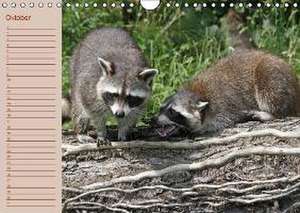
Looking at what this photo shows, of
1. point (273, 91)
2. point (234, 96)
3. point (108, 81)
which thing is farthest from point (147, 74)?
point (273, 91)

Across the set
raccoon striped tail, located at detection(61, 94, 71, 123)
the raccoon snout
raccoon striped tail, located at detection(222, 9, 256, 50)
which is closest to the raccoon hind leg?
raccoon striped tail, located at detection(222, 9, 256, 50)

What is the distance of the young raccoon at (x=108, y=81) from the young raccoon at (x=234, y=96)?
0.19 m

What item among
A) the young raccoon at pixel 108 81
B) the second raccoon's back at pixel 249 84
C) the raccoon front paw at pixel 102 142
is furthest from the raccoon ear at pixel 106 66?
the second raccoon's back at pixel 249 84

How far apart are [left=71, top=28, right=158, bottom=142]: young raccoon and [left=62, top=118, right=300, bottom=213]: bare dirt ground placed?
15 centimetres

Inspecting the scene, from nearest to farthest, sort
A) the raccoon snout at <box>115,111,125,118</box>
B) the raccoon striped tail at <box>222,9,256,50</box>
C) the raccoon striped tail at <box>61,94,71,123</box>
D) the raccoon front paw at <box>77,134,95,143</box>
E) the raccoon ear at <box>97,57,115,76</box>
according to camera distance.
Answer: the raccoon snout at <box>115,111,125,118</box>
the raccoon ear at <box>97,57,115,76</box>
the raccoon front paw at <box>77,134,95,143</box>
the raccoon striped tail at <box>61,94,71,123</box>
the raccoon striped tail at <box>222,9,256,50</box>

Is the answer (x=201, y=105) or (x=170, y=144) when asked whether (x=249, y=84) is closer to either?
(x=201, y=105)

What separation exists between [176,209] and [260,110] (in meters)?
0.68

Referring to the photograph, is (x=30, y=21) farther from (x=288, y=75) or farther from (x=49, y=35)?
(x=288, y=75)

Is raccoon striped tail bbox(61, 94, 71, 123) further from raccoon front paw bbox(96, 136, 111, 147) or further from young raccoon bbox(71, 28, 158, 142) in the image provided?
raccoon front paw bbox(96, 136, 111, 147)

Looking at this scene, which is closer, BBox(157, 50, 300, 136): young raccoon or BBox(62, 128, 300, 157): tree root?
BBox(62, 128, 300, 157): tree root

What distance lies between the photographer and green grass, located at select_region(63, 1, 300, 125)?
363cm

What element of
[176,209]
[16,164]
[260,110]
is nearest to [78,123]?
[16,164]

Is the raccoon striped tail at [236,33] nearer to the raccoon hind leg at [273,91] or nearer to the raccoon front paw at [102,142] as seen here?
the raccoon hind leg at [273,91]

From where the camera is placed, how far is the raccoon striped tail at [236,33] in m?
3.77
